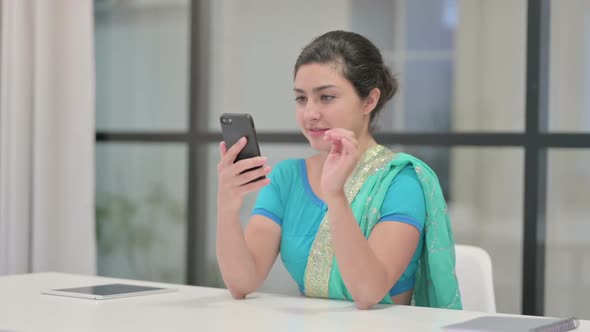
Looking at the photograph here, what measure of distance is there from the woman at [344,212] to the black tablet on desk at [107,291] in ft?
0.62

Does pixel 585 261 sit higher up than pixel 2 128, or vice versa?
pixel 2 128

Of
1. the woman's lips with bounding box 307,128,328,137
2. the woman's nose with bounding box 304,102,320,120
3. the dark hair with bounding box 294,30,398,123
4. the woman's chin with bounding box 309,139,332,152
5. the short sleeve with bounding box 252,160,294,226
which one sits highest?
the dark hair with bounding box 294,30,398,123

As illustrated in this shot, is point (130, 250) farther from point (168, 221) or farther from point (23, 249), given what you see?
point (23, 249)

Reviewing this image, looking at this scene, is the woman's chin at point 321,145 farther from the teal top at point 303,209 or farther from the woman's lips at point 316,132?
the teal top at point 303,209

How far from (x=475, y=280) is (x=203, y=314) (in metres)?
0.86

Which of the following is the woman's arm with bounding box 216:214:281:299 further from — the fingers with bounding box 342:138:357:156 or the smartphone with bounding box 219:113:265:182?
the fingers with bounding box 342:138:357:156

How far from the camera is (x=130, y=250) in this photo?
4238 mm

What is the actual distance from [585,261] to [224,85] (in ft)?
5.70

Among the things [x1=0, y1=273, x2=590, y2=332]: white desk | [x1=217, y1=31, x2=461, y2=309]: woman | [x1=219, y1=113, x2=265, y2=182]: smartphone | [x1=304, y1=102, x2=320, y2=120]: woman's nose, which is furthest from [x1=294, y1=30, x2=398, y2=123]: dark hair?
[x1=0, y1=273, x2=590, y2=332]: white desk

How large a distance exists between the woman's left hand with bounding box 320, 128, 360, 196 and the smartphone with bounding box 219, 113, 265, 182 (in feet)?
0.59

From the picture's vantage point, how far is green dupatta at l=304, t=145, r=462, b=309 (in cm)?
Result: 212

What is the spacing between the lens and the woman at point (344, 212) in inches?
76.2

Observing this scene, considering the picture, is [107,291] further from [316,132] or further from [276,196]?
[316,132]

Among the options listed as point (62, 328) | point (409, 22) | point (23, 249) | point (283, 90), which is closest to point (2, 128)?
point (23, 249)
